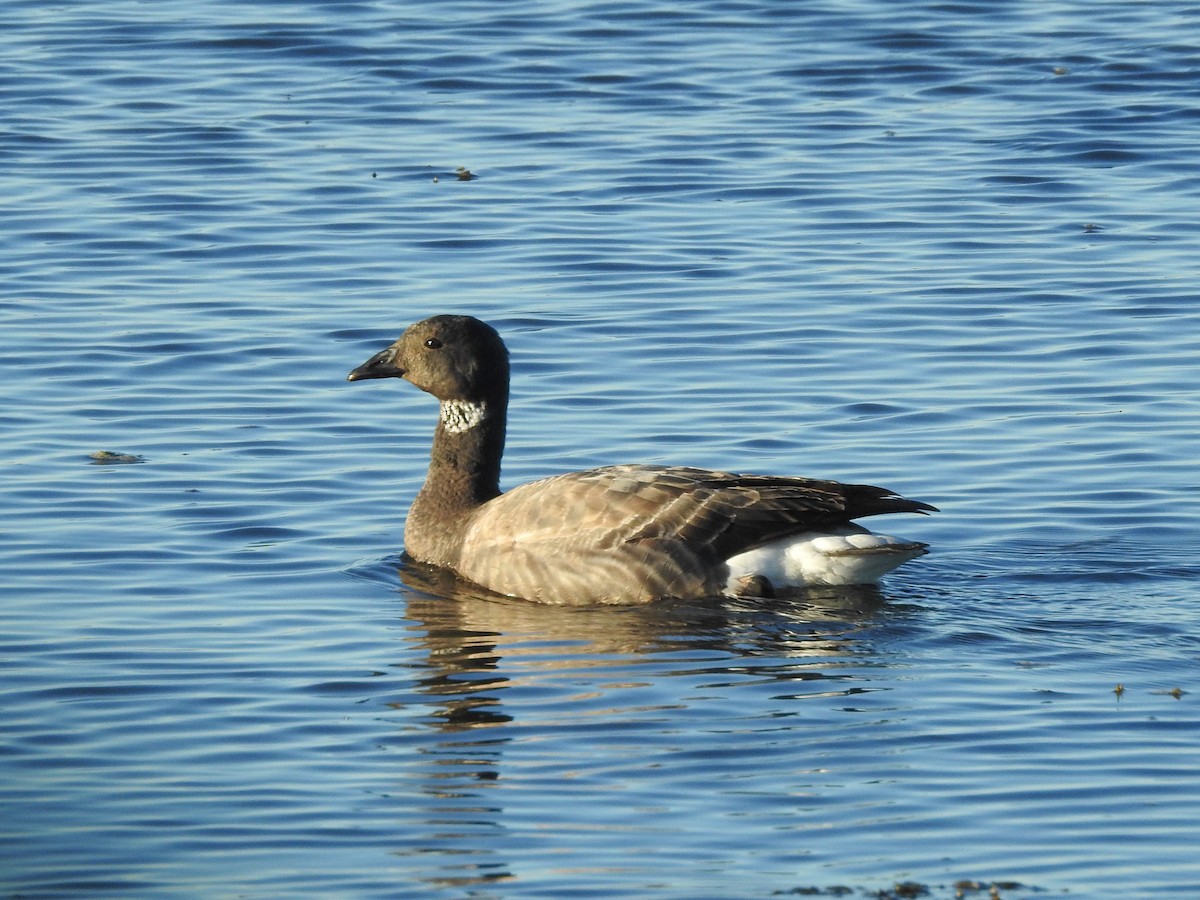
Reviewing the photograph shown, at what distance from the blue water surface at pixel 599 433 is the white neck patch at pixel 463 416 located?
2.24 ft

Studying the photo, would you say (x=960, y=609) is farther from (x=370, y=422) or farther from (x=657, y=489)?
(x=370, y=422)

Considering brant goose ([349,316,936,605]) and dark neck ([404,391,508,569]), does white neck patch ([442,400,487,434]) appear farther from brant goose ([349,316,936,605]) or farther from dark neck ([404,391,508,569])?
brant goose ([349,316,936,605])

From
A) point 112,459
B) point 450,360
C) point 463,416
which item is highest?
point 450,360

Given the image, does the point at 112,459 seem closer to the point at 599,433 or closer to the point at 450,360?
the point at 450,360

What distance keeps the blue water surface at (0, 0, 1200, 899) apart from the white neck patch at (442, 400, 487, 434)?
0.68 meters

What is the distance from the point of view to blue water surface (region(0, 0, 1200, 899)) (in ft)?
29.0

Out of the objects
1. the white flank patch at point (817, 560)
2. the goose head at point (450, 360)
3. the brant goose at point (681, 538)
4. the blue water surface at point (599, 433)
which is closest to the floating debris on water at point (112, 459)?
the blue water surface at point (599, 433)

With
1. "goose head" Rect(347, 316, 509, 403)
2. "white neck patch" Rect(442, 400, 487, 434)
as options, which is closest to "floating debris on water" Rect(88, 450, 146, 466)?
"goose head" Rect(347, 316, 509, 403)

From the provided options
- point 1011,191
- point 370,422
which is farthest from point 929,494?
point 1011,191

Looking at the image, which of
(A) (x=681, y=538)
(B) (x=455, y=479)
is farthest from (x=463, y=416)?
(A) (x=681, y=538)

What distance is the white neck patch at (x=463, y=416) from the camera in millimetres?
13555

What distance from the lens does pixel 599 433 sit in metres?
14.7

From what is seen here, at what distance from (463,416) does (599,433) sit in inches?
55.0

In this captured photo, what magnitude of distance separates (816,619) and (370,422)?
473 cm
